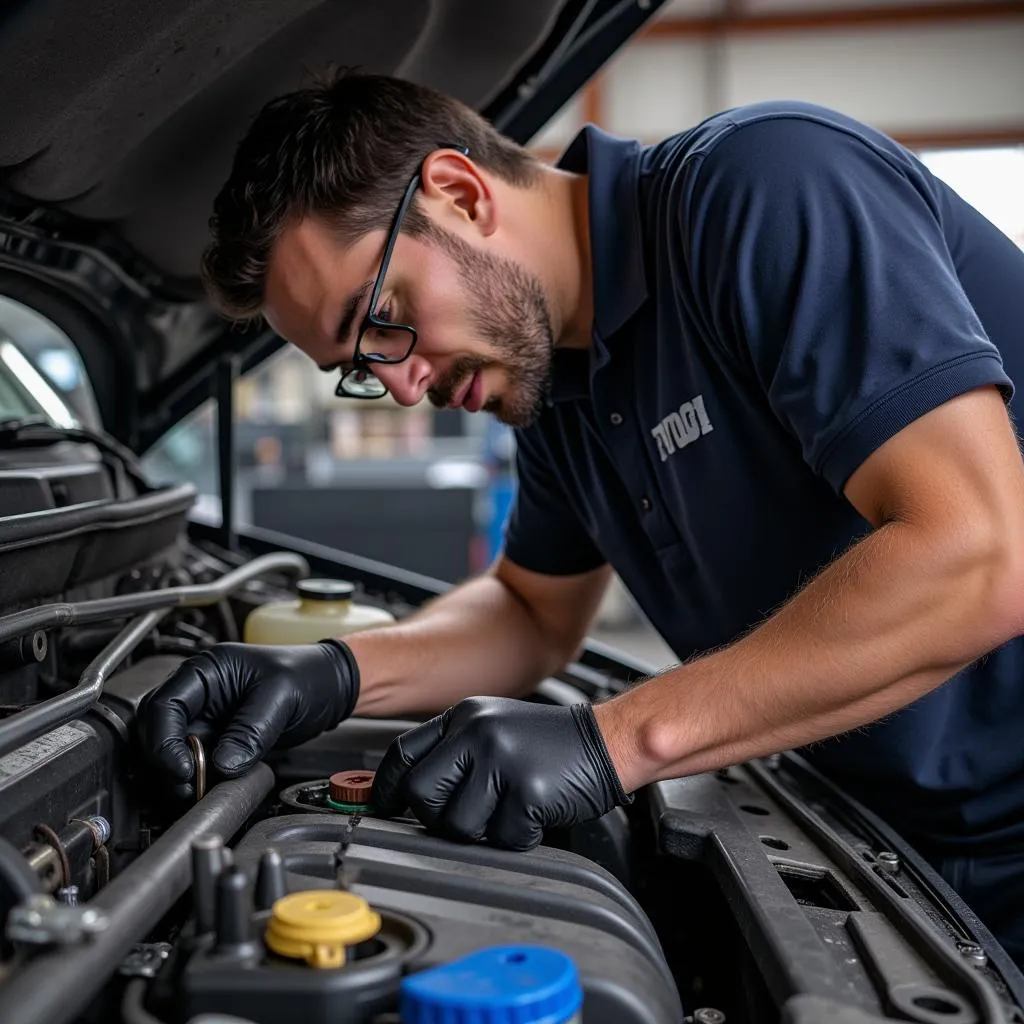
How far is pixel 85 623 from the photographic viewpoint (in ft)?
3.60

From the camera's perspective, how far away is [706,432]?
1168 mm

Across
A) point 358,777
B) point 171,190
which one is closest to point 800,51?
point 171,190

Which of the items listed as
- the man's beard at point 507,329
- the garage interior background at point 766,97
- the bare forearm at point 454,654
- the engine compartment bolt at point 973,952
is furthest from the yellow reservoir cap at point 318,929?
the garage interior background at point 766,97

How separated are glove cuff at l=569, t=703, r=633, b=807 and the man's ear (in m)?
0.57

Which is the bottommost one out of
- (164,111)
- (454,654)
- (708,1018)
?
(708,1018)

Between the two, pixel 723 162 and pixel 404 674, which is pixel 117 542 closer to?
pixel 404 674

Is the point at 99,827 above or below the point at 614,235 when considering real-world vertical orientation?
below

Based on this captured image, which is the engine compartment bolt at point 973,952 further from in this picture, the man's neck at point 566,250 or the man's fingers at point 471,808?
the man's neck at point 566,250

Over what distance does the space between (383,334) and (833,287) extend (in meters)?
0.49

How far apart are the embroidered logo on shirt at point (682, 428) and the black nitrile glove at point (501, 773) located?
1.14 ft

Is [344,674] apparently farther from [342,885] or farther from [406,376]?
[342,885]

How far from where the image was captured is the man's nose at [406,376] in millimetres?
1268

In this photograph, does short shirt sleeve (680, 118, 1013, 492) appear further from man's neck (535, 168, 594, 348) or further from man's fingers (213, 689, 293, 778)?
man's fingers (213, 689, 293, 778)

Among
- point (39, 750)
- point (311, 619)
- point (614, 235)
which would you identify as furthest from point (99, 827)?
point (614, 235)
